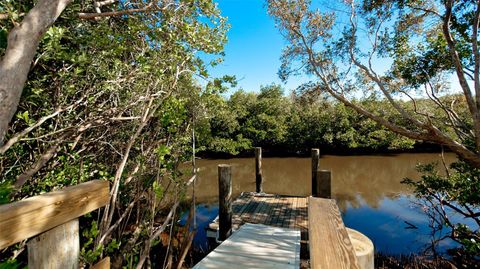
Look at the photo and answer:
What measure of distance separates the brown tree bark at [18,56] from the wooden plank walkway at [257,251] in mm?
2300

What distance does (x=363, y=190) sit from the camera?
466 inches

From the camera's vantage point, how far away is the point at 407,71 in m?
6.58

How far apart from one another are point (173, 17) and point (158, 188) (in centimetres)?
217

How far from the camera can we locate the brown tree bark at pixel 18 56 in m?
1.98

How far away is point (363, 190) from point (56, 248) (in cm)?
1296

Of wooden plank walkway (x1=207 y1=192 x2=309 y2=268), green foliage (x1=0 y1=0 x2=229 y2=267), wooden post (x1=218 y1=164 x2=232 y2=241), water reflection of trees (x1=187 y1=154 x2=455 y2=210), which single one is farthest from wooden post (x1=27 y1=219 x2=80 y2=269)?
water reflection of trees (x1=187 y1=154 x2=455 y2=210)

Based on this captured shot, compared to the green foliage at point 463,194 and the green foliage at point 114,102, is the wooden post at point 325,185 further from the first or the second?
the green foliage at point 114,102

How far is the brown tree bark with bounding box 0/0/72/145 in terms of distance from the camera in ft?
6.49

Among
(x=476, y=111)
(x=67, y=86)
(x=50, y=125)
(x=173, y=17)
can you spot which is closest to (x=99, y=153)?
(x=50, y=125)

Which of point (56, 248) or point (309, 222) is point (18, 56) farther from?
point (309, 222)

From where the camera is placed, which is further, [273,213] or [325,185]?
[273,213]

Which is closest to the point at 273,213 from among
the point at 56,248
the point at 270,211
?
the point at 270,211

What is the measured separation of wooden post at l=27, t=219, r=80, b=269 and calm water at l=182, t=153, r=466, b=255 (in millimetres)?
5955

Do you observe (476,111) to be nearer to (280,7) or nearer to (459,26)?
(459,26)
